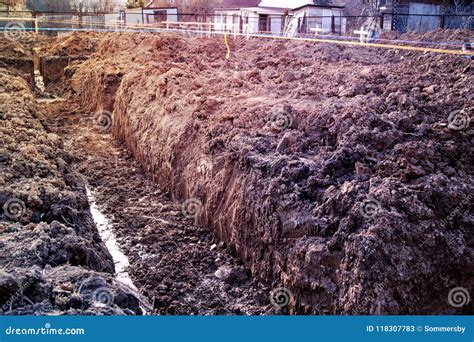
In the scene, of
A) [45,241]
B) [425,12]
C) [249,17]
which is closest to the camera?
[45,241]

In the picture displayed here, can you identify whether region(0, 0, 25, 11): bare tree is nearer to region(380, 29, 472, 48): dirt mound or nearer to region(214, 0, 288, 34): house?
region(214, 0, 288, 34): house

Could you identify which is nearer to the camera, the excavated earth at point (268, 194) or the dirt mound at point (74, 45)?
Answer: the excavated earth at point (268, 194)

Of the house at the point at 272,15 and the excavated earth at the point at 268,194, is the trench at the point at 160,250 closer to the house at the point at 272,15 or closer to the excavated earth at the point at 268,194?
the excavated earth at the point at 268,194

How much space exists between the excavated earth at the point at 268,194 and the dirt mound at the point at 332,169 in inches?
0.8

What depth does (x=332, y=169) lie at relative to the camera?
568cm

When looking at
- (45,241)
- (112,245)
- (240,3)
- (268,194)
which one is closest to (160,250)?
(112,245)

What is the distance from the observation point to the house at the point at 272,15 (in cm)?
1045

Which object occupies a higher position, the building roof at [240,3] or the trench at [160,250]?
the building roof at [240,3]

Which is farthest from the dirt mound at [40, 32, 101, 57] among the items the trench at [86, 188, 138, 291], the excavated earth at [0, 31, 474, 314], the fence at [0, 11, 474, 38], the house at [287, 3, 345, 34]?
the trench at [86, 188, 138, 291]

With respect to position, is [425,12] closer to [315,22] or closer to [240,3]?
[315,22]

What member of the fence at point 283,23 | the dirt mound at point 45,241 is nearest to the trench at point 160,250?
the dirt mound at point 45,241

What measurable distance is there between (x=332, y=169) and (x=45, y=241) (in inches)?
129

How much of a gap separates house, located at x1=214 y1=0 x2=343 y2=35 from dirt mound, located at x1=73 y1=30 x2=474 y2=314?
4.66 feet

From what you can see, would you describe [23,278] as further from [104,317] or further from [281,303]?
[281,303]
